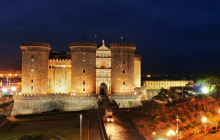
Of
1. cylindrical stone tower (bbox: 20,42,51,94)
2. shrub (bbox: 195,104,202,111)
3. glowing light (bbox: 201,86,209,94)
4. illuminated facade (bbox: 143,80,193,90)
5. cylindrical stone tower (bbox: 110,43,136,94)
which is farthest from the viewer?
illuminated facade (bbox: 143,80,193,90)

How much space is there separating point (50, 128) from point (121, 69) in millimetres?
27141

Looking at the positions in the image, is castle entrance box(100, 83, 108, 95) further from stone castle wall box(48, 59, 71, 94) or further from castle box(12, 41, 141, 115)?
stone castle wall box(48, 59, 71, 94)

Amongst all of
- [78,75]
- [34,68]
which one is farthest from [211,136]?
[34,68]

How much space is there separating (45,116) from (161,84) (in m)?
70.0

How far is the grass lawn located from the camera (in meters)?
42.4

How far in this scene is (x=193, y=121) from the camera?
172ft

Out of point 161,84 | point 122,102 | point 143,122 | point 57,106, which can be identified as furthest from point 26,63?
point 161,84

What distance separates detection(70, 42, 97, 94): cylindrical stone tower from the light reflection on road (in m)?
20.5

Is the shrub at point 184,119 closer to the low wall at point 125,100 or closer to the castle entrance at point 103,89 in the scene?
the low wall at point 125,100

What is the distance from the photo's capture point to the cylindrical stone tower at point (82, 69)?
6575 cm

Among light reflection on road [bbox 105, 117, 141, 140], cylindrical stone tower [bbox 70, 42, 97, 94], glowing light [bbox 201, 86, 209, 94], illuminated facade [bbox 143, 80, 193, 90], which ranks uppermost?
cylindrical stone tower [bbox 70, 42, 97, 94]

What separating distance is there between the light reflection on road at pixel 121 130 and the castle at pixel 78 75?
16.6m

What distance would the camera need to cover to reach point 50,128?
152 ft

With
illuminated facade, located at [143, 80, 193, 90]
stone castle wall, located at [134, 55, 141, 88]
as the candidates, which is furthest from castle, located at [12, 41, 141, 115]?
illuminated facade, located at [143, 80, 193, 90]
